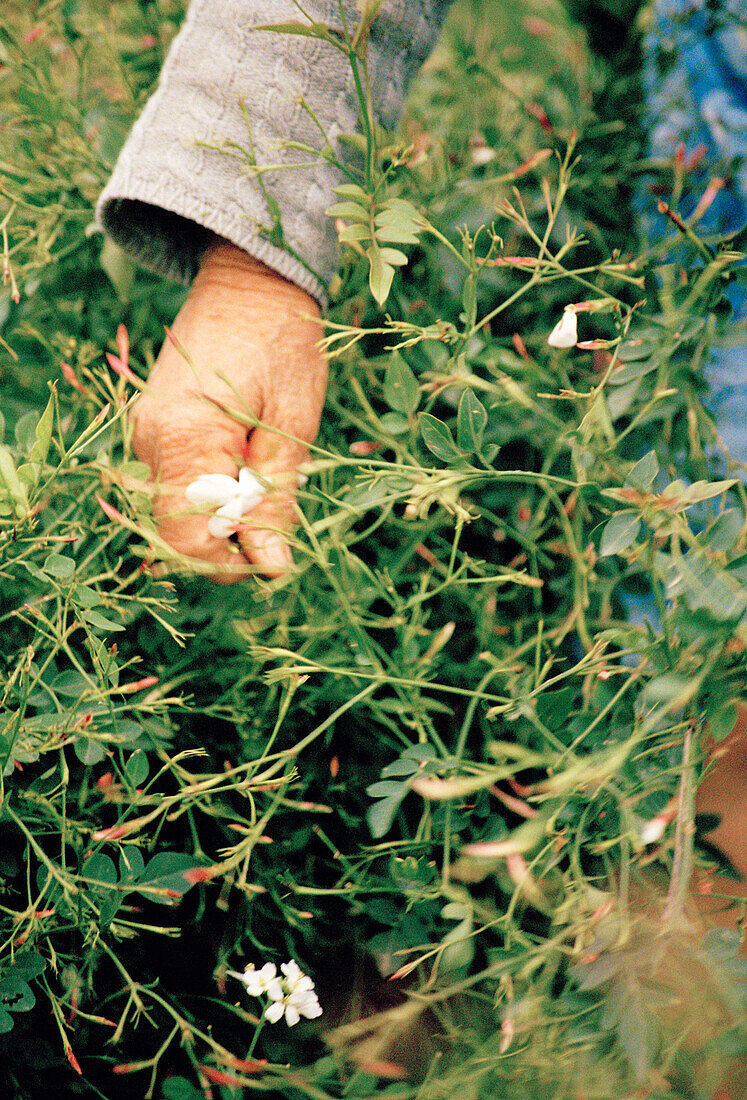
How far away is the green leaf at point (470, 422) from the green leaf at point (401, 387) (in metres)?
0.10

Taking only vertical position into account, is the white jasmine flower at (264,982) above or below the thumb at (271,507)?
below

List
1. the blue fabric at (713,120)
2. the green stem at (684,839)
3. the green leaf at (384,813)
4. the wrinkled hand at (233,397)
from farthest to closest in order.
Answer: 1. the blue fabric at (713,120)
2. the wrinkled hand at (233,397)
3. the green leaf at (384,813)
4. the green stem at (684,839)

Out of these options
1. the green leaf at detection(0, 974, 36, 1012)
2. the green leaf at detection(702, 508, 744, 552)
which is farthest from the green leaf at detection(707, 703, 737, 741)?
the green leaf at detection(0, 974, 36, 1012)

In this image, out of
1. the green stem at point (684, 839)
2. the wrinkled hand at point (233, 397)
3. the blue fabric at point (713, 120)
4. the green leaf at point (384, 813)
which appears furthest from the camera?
the blue fabric at point (713, 120)

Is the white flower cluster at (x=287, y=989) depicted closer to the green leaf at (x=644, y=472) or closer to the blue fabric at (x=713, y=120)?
the green leaf at (x=644, y=472)

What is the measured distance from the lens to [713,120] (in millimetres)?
880

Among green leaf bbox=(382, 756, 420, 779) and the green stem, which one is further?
green leaf bbox=(382, 756, 420, 779)

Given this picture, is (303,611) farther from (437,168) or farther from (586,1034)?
(437,168)

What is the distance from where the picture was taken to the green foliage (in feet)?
1.62

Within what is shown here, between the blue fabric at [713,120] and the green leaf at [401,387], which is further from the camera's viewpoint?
the blue fabric at [713,120]

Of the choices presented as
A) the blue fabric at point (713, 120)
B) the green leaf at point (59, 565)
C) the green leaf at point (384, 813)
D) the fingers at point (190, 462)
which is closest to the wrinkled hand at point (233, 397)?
the fingers at point (190, 462)

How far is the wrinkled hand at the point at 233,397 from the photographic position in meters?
0.67

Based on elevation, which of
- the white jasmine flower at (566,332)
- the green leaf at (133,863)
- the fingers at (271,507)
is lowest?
the green leaf at (133,863)

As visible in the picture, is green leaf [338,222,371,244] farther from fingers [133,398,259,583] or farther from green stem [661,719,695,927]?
green stem [661,719,695,927]
